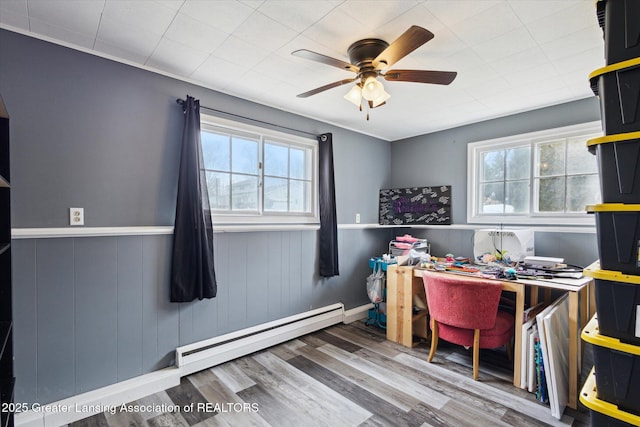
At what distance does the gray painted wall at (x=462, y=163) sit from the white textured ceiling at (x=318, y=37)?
0.24 meters

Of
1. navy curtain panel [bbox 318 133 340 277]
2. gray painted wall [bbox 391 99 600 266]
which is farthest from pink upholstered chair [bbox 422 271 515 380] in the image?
navy curtain panel [bbox 318 133 340 277]

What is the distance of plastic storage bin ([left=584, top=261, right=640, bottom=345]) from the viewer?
2.89 feet

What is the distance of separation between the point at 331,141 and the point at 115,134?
196 centimetres

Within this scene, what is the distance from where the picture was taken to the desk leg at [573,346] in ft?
6.45

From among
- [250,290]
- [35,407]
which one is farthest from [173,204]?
[35,407]

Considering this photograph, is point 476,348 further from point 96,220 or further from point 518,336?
point 96,220

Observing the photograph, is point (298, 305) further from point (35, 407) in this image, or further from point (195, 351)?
point (35, 407)

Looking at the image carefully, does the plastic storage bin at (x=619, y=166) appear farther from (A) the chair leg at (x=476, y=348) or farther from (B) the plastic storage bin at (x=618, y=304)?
(A) the chair leg at (x=476, y=348)

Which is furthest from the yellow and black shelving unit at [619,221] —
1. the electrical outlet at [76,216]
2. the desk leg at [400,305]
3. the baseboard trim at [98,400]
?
the electrical outlet at [76,216]

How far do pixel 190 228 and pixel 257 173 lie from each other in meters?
0.88

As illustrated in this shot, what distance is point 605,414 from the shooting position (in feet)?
3.05

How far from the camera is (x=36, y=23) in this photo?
1656 mm

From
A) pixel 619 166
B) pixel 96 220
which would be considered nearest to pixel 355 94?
pixel 619 166

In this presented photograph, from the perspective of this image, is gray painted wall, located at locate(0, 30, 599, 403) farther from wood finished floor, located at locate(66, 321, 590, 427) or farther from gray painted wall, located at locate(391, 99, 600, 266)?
→ wood finished floor, located at locate(66, 321, 590, 427)
